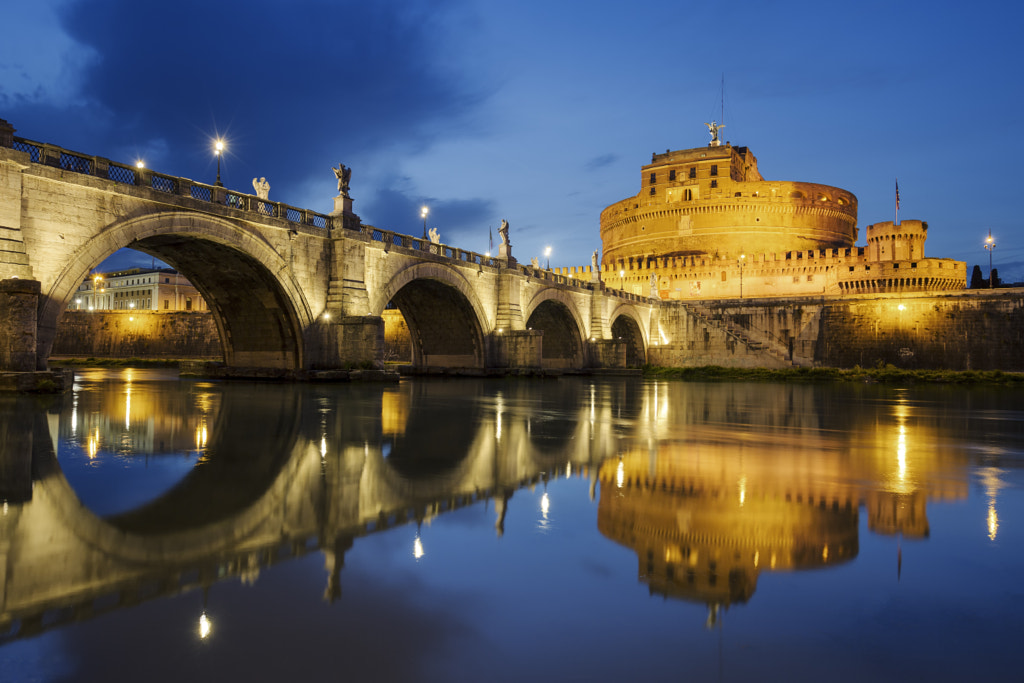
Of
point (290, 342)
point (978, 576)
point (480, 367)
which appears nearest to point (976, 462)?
point (978, 576)

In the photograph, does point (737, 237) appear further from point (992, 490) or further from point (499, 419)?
point (992, 490)

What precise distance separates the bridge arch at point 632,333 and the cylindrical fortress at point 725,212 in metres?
21.3

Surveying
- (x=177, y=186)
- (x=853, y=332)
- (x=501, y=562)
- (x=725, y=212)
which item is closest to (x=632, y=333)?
(x=853, y=332)

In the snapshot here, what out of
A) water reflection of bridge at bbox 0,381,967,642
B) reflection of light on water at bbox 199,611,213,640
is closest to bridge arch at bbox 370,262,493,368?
water reflection of bridge at bbox 0,381,967,642

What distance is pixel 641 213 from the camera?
278ft

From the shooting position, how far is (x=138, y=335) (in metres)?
56.8

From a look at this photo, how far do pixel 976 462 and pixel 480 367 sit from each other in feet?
94.5

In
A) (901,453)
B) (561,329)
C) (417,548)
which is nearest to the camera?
(417,548)

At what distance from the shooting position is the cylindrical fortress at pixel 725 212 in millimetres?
77688

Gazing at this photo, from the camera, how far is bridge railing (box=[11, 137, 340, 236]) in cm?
1672

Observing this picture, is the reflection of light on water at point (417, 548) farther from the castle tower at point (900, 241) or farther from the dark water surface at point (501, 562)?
the castle tower at point (900, 241)

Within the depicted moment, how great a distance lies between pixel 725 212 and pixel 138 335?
65.0 metres

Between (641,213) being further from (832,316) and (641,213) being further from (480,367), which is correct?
(480,367)

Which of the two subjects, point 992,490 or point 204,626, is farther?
point 992,490
